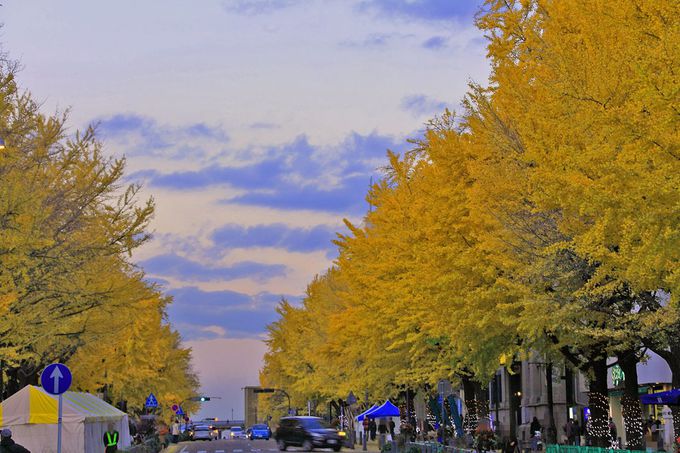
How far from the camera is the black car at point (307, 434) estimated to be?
5366 centimetres

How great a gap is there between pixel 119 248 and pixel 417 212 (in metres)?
12.0

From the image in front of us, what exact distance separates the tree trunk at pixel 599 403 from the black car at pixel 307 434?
23.0 m

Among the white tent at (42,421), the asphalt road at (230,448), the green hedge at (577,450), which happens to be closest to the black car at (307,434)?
the asphalt road at (230,448)

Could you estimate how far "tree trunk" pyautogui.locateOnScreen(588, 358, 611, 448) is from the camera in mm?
31109

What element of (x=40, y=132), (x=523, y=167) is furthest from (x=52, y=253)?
(x=523, y=167)

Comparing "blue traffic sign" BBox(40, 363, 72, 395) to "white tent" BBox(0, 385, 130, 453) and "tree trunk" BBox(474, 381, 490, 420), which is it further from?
"tree trunk" BBox(474, 381, 490, 420)

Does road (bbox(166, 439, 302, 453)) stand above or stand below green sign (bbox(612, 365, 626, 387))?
below

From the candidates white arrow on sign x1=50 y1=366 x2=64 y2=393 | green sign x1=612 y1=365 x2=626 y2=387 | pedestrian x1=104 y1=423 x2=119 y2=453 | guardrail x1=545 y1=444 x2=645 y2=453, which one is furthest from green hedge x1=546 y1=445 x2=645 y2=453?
green sign x1=612 y1=365 x2=626 y2=387

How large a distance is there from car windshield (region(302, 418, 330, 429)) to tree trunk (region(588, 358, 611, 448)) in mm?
24249

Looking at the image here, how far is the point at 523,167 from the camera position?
92.6ft

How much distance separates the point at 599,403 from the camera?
103 feet

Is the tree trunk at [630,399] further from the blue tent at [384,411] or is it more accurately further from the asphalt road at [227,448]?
the asphalt road at [227,448]

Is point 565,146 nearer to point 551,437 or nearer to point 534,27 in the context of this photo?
point 534,27

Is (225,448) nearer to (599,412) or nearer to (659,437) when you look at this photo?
(659,437)
